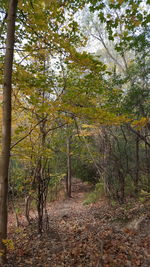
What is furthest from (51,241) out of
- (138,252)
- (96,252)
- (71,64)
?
(71,64)

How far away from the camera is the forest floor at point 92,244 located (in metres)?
3.10

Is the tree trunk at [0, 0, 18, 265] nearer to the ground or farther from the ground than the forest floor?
farther from the ground

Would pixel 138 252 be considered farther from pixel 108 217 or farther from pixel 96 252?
pixel 108 217

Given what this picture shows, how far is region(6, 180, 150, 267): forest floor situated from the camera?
3.10 metres

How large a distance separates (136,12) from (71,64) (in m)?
1.34

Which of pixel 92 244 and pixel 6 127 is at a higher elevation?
pixel 6 127

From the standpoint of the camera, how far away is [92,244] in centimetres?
362

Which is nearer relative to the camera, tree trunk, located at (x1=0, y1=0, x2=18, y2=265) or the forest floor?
tree trunk, located at (x1=0, y1=0, x2=18, y2=265)

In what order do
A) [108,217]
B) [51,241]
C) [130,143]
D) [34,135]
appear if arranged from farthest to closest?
1. [130,143]
2. [108,217]
3. [34,135]
4. [51,241]

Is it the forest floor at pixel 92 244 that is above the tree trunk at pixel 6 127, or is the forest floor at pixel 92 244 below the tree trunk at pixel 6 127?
below

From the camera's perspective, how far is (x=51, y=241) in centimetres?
407

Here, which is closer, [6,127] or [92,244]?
[6,127]

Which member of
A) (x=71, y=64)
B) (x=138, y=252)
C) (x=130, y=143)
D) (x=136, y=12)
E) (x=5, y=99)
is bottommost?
(x=138, y=252)

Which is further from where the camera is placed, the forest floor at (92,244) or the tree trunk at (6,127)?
the forest floor at (92,244)
